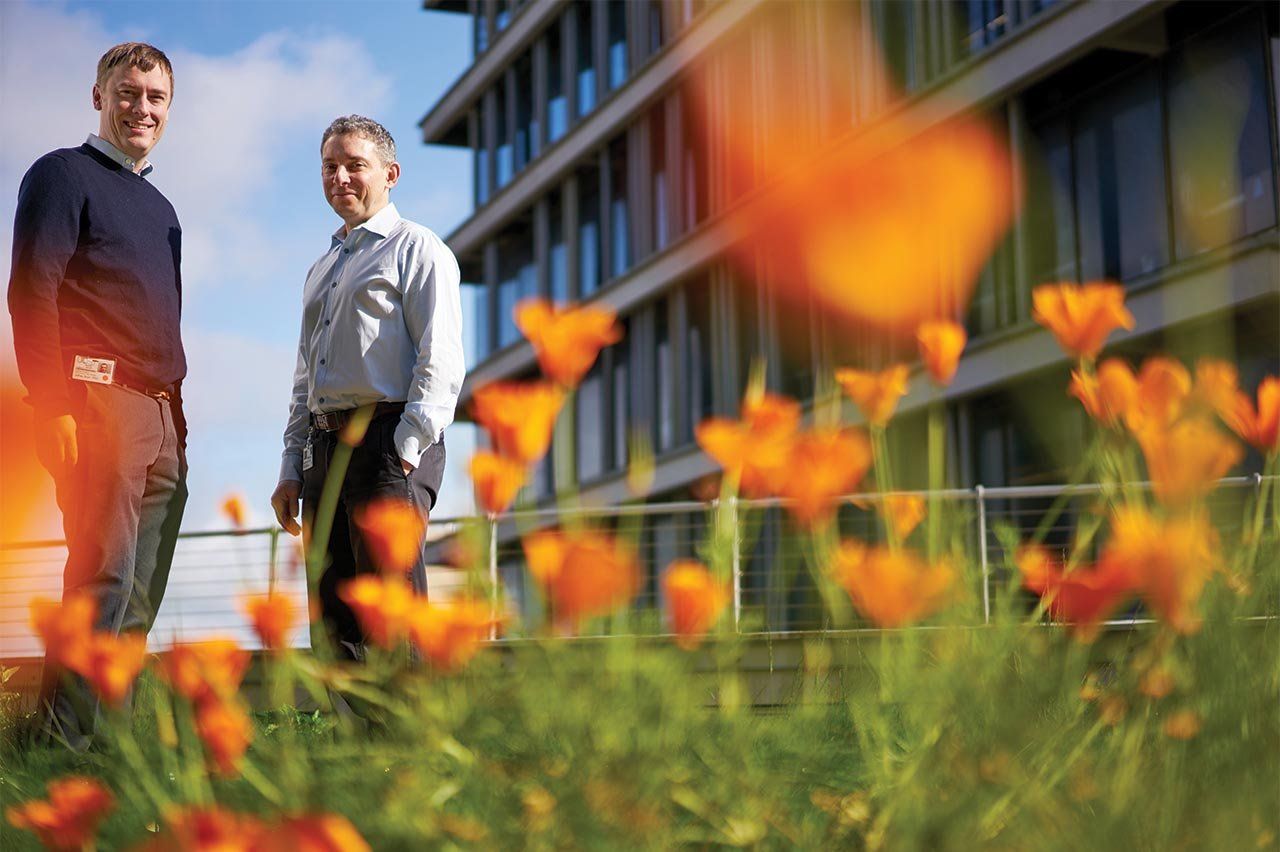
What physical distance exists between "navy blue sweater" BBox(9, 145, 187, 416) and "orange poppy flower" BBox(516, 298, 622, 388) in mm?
2301

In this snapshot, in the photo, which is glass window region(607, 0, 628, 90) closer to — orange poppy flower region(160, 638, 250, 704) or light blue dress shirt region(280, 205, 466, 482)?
light blue dress shirt region(280, 205, 466, 482)

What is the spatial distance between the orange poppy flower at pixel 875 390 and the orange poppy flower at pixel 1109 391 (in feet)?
0.77

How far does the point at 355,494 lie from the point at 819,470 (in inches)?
86.4

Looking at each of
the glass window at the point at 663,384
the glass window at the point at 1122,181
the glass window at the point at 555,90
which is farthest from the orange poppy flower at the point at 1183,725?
the glass window at the point at 555,90

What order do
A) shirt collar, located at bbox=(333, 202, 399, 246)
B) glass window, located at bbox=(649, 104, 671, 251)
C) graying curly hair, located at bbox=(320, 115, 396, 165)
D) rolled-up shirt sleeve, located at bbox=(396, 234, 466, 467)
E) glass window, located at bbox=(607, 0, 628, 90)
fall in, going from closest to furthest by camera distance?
rolled-up shirt sleeve, located at bbox=(396, 234, 466, 467), graying curly hair, located at bbox=(320, 115, 396, 165), shirt collar, located at bbox=(333, 202, 399, 246), glass window, located at bbox=(649, 104, 671, 251), glass window, located at bbox=(607, 0, 628, 90)

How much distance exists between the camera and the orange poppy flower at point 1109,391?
1.84m

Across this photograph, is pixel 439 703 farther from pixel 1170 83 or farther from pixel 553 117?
pixel 553 117

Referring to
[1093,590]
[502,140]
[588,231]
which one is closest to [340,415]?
[1093,590]

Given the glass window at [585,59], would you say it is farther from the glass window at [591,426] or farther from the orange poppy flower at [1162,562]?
the orange poppy flower at [1162,562]

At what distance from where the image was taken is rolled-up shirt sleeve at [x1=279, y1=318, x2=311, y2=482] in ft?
13.3

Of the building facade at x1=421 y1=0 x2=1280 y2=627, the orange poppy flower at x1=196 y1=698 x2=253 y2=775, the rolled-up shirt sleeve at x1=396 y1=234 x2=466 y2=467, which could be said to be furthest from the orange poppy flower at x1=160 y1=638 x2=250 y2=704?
the rolled-up shirt sleeve at x1=396 y1=234 x2=466 y2=467

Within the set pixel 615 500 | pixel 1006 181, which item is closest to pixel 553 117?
pixel 615 500

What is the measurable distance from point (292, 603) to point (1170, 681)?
1.06 m

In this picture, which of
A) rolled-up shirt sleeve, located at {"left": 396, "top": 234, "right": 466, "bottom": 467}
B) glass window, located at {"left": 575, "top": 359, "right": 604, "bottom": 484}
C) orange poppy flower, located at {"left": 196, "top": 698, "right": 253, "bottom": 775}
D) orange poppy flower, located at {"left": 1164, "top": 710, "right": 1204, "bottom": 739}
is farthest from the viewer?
glass window, located at {"left": 575, "top": 359, "right": 604, "bottom": 484}
